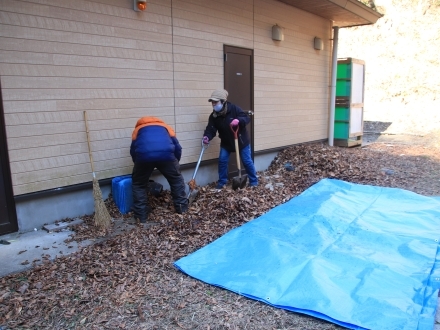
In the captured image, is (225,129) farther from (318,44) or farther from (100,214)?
(318,44)

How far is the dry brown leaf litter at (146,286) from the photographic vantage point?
112 inches

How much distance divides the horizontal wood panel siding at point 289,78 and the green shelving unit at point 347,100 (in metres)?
0.58

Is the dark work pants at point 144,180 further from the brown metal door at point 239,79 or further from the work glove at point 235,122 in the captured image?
the brown metal door at point 239,79

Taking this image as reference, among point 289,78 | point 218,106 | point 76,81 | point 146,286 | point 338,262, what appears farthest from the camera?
point 289,78

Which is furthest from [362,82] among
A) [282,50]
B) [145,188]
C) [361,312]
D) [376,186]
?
[361,312]

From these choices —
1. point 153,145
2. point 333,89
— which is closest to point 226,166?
point 153,145

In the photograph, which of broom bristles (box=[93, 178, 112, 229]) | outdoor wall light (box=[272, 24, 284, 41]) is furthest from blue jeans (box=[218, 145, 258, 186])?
outdoor wall light (box=[272, 24, 284, 41])

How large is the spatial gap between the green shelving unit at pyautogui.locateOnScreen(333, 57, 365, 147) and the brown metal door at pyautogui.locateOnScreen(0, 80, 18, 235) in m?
8.92

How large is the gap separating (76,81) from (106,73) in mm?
447

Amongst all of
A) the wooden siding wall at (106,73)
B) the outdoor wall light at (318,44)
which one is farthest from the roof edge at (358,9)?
the wooden siding wall at (106,73)

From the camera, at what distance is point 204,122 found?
659cm

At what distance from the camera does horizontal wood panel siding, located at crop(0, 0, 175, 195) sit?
13.8 feet

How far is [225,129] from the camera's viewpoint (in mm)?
6305

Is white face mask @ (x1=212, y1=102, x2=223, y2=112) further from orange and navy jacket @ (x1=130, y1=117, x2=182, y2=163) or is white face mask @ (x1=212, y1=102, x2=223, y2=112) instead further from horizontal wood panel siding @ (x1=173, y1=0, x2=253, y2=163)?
orange and navy jacket @ (x1=130, y1=117, x2=182, y2=163)
